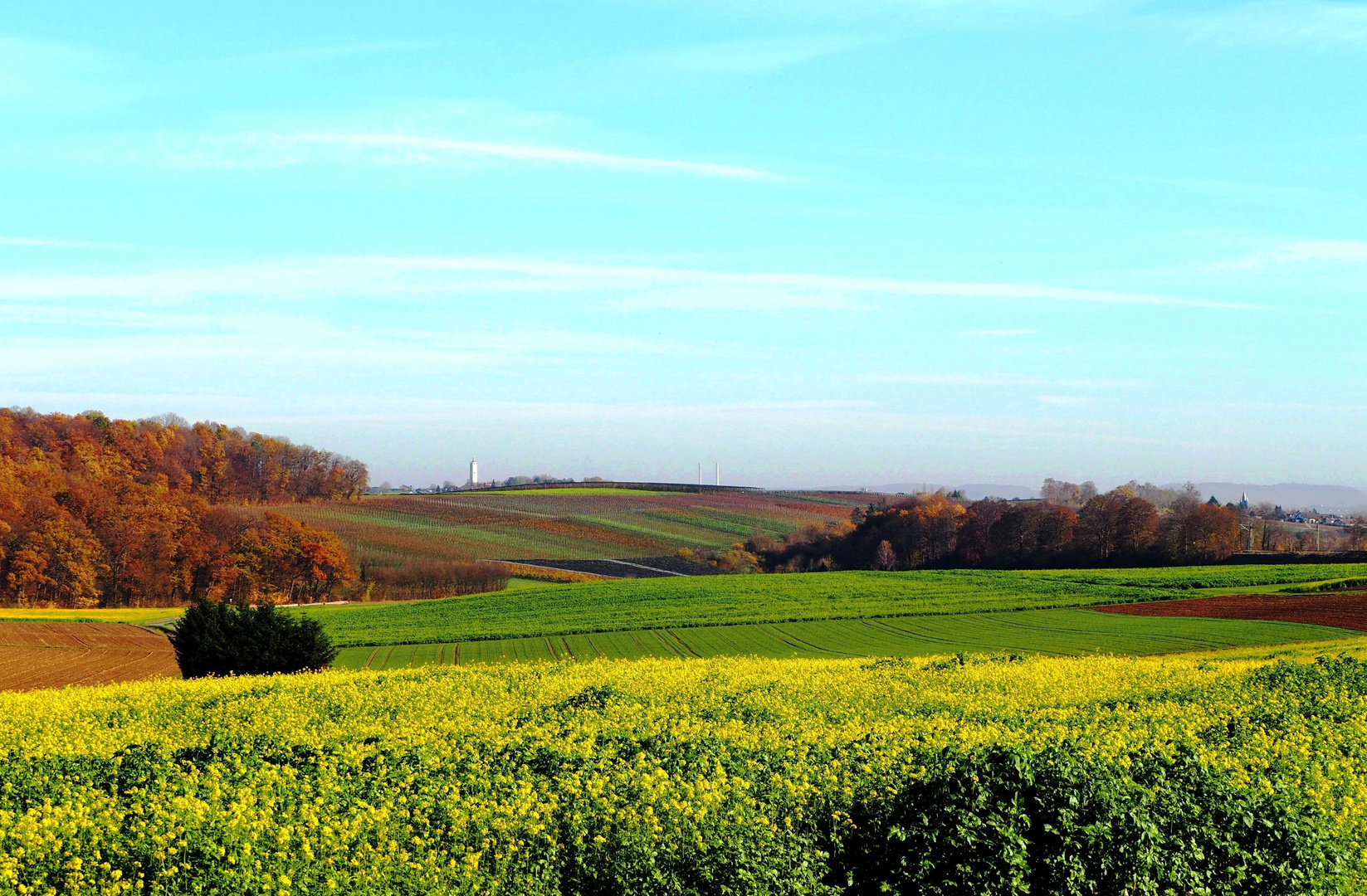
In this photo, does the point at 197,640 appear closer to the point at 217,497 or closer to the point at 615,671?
the point at 615,671

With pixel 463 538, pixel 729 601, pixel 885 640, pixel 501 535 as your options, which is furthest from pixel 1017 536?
pixel 885 640

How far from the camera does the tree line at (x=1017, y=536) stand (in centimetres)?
9462

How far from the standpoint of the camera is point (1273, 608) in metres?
55.2

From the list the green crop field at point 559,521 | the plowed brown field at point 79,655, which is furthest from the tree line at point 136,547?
the plowed brown field at point 79,655

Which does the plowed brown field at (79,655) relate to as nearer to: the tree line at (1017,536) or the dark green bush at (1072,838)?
the dark green bush at (1072,838)

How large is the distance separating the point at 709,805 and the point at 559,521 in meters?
115

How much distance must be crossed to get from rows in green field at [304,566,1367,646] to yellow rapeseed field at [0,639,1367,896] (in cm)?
4068

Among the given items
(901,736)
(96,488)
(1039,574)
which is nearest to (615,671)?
(901,736)

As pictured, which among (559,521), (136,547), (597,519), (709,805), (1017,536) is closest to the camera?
(709,805)

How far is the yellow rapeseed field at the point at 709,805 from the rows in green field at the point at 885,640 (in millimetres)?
27561

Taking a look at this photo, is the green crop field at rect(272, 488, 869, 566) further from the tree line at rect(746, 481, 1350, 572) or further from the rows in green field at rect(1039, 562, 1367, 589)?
the rows in green field at rect(1039, 562, 1367, 589)

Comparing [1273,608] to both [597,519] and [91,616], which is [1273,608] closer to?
[91,616]

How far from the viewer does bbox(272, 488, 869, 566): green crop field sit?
10912 centimetres

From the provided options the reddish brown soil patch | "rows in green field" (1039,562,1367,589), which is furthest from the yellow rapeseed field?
"rows in green field" (1039,562,1367,589)
